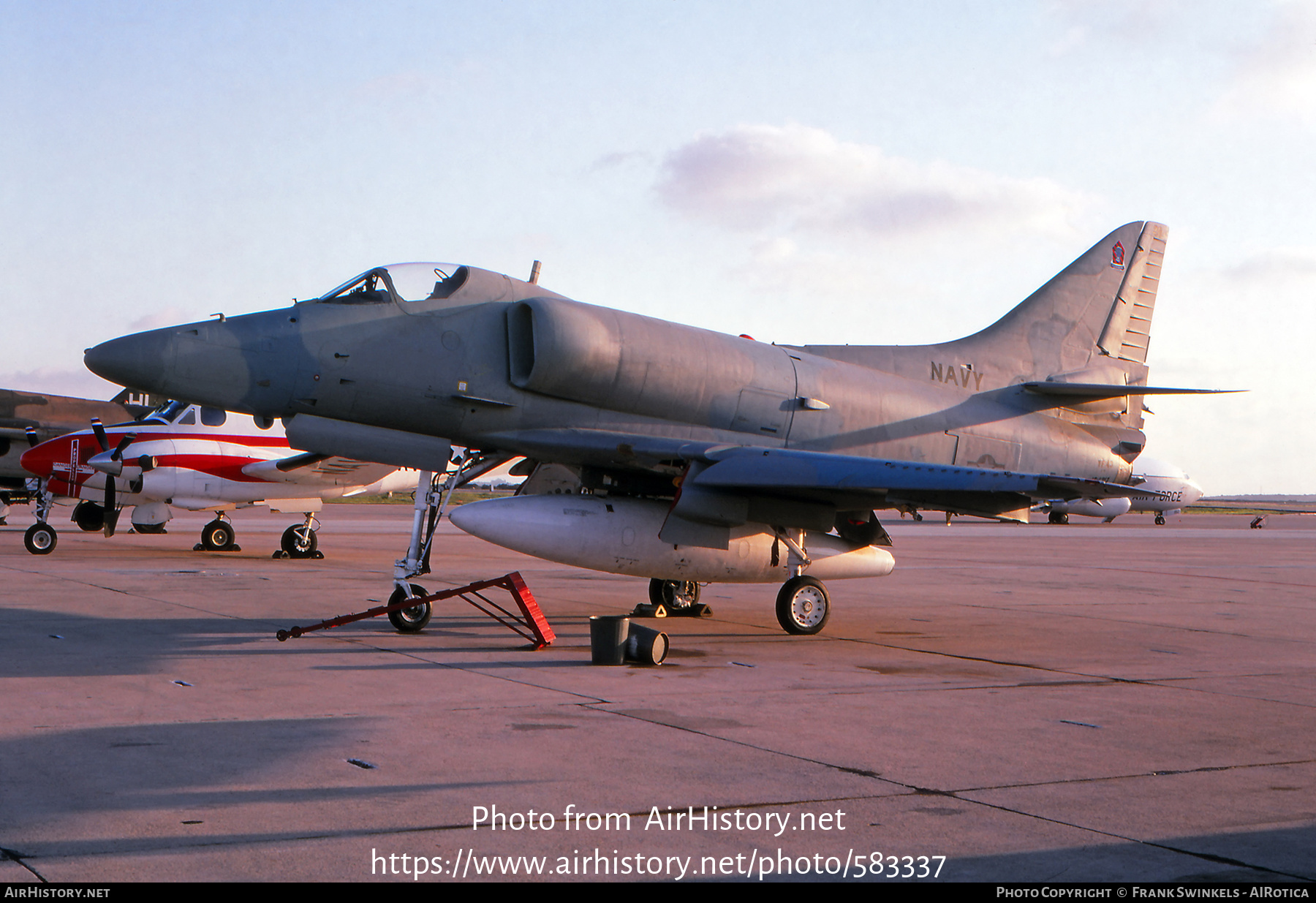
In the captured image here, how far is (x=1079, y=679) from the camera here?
31.5 feet

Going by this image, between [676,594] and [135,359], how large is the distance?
22.8 feet

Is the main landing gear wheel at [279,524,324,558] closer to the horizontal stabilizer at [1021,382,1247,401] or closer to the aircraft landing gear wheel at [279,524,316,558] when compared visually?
the aircraft landing gear wheel at [279,524,316,558]

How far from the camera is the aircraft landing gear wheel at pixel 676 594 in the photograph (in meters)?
14.3

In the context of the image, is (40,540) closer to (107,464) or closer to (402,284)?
(107,464)

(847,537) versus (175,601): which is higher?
(847,537)

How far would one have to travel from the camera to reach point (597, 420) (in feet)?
39.8

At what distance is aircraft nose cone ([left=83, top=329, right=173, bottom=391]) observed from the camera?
420 inches

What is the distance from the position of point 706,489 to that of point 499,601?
4733 millimetres

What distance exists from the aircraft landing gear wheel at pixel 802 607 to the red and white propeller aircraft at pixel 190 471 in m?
12.5

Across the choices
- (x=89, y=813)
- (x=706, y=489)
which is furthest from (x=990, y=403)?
(x=89, y=813)

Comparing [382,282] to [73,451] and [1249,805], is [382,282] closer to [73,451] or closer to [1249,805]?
[1249,805]

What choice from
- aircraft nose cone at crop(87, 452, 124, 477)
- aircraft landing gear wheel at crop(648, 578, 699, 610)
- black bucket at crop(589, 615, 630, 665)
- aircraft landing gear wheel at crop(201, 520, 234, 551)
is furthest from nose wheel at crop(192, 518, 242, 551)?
black bucket at crop(589, 615, 630, 665)

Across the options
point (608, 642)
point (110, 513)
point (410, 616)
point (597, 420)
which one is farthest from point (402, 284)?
point (110, 513)

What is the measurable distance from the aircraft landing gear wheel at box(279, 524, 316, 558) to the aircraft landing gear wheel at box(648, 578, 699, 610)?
11097 millimetres
